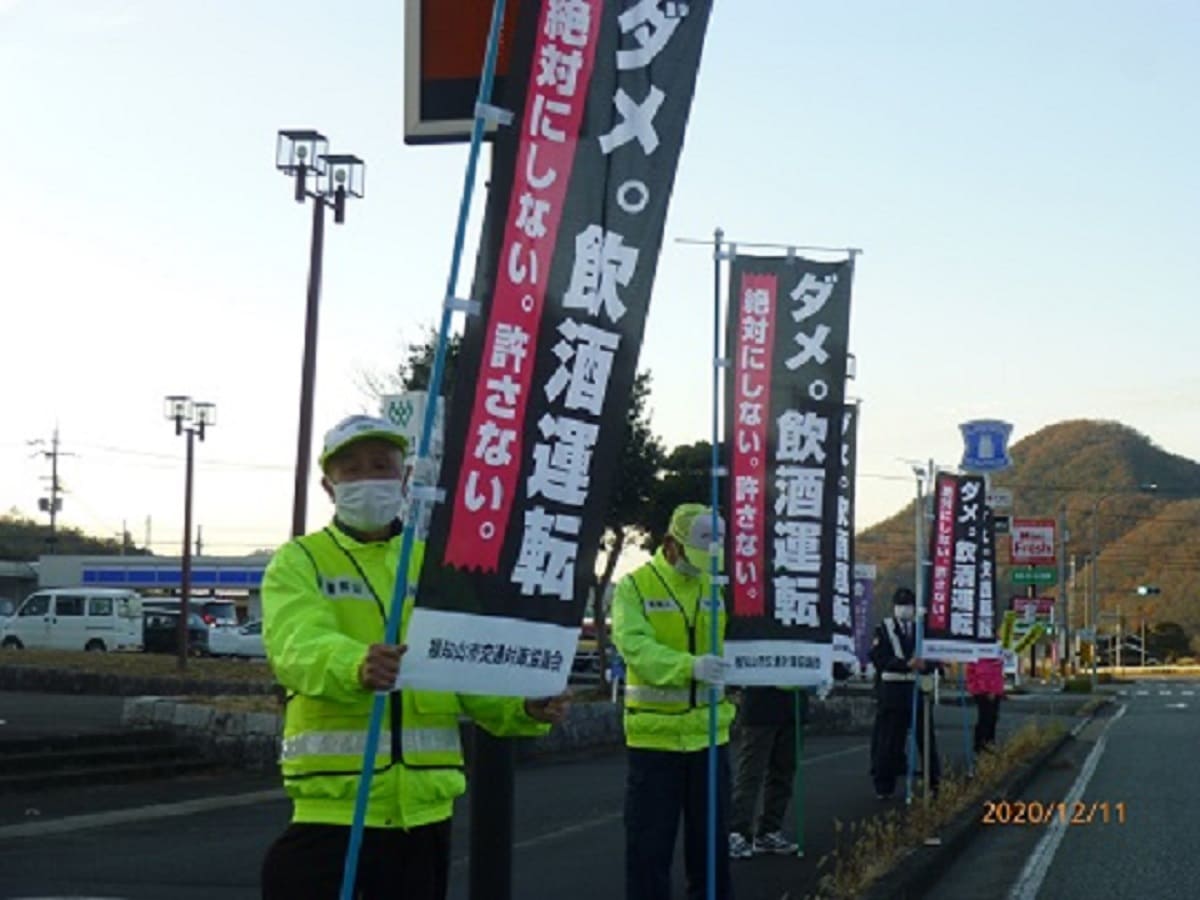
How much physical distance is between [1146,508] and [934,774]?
15624 cm

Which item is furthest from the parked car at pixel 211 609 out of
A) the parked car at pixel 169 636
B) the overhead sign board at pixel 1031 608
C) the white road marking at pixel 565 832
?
the white road marking at pixel 565 832

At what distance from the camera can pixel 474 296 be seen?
4559mm

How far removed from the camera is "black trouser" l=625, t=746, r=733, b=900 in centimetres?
735

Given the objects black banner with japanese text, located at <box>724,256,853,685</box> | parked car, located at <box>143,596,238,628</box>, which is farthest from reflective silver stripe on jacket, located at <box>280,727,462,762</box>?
parked car, located at <box>143,596,238,628</box>

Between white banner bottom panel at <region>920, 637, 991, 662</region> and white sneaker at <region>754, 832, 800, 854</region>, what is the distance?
16.0ft

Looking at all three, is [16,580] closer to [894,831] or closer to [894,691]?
[894,691]

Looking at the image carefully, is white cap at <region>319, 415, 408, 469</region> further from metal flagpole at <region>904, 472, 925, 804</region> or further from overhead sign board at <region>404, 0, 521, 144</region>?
metal flagpole at <region>904, 472, 925, 804</region>

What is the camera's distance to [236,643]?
1923 inches

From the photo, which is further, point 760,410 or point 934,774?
point 934,774

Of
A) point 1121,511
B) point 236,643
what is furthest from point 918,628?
point 1121,511

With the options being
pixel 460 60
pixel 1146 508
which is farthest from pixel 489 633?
pixel 1146 508

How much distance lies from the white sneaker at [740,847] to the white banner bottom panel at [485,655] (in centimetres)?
686

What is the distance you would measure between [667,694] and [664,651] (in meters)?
0.23

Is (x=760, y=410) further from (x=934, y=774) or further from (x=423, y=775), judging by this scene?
(x=934, y=774)
